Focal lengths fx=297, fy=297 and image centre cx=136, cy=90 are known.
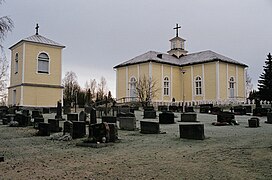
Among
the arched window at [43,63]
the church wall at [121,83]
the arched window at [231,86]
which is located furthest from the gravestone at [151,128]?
the arched window at [231,86]

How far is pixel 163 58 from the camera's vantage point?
46.3 metres

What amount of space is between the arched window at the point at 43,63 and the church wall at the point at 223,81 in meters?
23.6

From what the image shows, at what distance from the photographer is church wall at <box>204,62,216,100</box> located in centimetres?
4244

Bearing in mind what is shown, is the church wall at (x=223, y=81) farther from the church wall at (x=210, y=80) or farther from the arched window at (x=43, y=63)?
the arched window at (x=43, y=63)

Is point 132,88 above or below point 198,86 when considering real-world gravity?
below

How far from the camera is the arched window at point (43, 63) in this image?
35.3 meters

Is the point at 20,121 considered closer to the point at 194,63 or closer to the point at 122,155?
the point at 122,155

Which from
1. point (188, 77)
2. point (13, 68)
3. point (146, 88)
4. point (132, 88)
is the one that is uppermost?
point (13, 68)

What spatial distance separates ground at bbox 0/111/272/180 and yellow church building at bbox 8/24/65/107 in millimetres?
23824

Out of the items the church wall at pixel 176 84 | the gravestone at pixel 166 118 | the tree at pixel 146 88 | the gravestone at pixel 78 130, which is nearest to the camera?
the gravestone at pixel 78 130

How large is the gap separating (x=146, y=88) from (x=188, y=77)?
27.2 ft

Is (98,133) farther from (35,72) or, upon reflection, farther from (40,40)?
(40,40)

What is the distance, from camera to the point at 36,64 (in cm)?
3497

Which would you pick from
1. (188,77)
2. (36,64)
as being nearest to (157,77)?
(188,77)
